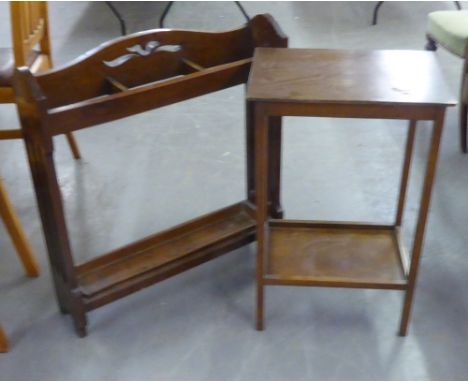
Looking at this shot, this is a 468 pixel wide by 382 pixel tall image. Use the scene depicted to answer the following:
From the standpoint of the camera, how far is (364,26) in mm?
3627

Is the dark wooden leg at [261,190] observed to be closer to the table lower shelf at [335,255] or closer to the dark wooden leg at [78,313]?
the table lower shelf at [335,255]

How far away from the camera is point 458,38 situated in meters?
2.14

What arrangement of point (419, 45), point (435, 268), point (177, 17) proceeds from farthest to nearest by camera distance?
point (177, 17) → point (419, 45) → point (435, 268)

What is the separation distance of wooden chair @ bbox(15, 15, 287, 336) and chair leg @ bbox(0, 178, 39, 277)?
0.66 feet

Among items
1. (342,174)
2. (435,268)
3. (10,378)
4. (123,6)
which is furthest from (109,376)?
(123,6)

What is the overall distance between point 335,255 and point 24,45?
105 centimetres

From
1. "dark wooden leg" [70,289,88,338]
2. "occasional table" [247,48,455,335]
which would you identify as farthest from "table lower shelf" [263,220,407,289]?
"dark wooden leg" [70,289,88,338]

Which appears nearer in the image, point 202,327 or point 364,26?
point 202,327

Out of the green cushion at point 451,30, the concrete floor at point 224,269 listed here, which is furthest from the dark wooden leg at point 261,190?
the green cushion at point 451,30

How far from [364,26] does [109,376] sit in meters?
2.97

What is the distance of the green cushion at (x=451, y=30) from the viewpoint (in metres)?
2.14

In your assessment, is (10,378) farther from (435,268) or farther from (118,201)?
(435,268)

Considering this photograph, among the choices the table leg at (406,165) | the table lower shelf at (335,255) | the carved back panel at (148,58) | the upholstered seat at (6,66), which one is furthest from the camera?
the upholstered seat at (6,66)

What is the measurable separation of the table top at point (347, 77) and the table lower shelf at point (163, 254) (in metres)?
0.52
